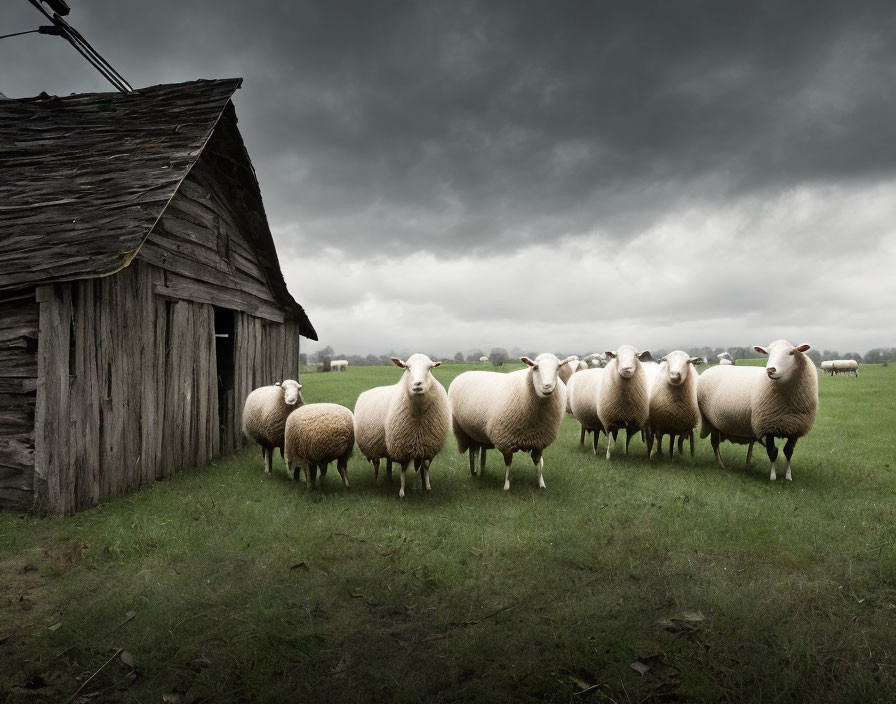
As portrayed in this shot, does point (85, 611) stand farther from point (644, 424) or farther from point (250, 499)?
point (644, 424)

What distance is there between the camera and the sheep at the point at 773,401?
24.3 feet

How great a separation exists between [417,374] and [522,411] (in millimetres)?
1971

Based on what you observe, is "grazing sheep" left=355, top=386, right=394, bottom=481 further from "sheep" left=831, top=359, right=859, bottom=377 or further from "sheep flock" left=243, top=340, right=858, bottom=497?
"sheep" left=831, top=359, right=859, bottom=377

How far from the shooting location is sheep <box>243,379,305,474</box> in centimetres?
864

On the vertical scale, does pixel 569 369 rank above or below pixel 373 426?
above

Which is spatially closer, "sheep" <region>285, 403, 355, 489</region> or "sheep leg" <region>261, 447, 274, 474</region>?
"sheep" <region>285, 403, 355, 489</region>

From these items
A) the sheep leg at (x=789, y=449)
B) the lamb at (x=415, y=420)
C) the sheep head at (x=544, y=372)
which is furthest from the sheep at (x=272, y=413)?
the sheep leg at (x=789, y=449)

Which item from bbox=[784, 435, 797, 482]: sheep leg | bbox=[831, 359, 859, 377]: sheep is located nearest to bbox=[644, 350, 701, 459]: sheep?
bbox=[784, 435, 797, 482]: sheep leg

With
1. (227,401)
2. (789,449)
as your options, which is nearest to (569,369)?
(789,449)

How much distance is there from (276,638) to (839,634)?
412 centimetres

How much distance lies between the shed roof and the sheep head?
6050mm

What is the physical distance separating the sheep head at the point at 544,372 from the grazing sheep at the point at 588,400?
315cm

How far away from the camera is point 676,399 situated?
901cm

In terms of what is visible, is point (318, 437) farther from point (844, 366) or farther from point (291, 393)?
point (844, 366)
